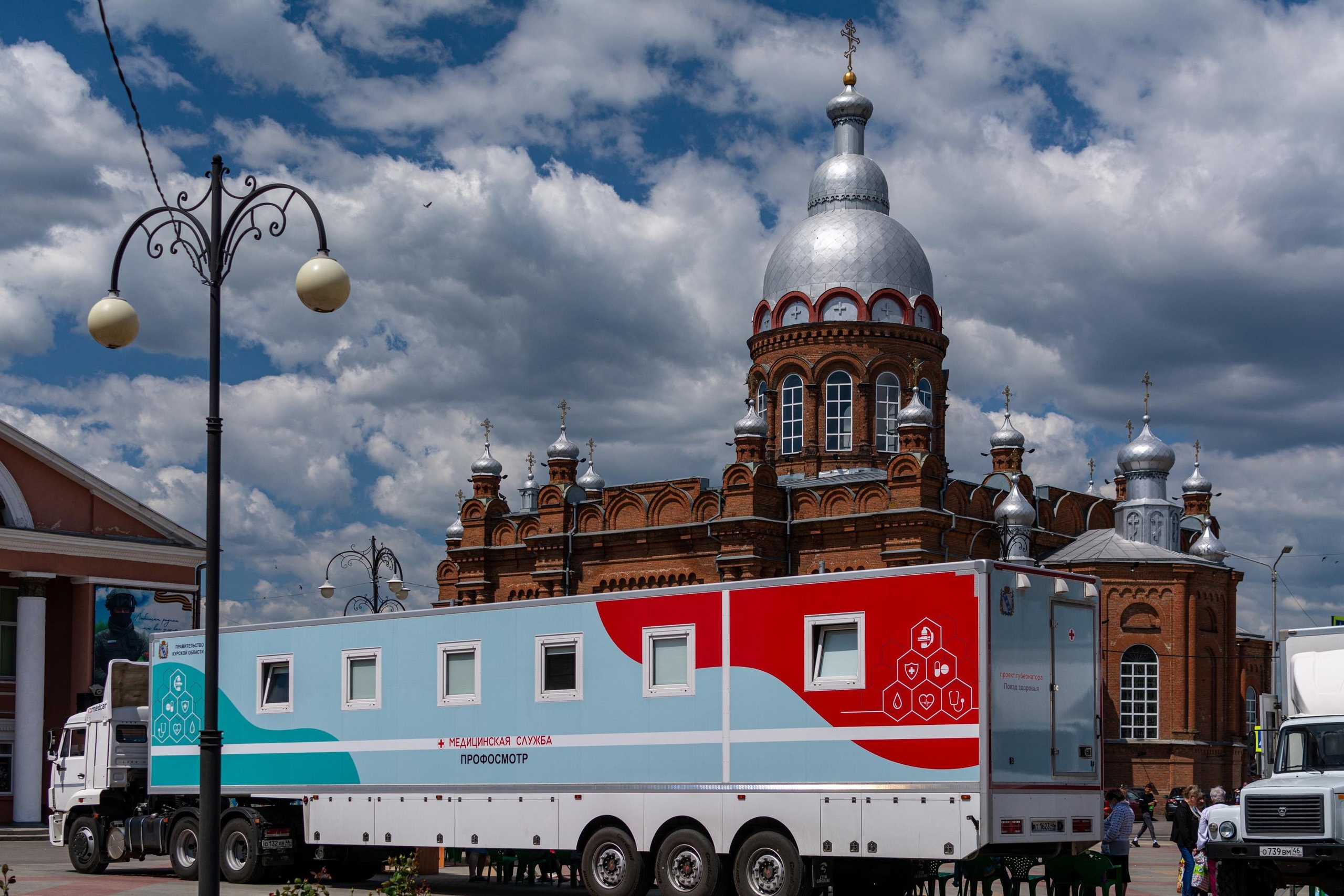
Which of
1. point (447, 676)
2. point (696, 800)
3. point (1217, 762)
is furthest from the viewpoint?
point (1217, 762)

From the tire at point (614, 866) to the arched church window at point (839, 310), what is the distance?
36926mm

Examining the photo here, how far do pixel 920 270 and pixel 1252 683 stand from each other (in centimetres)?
1773

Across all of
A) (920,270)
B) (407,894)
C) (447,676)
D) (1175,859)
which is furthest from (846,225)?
(407,894)

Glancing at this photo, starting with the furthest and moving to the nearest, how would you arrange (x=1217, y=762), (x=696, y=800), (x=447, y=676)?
(x=1217, y=762) → (x=447, y=676) → (x=696, y=800)

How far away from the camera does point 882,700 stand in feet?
54.9

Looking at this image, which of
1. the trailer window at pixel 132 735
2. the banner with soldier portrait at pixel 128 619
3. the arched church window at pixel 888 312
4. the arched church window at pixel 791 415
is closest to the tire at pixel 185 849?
the trailer window at pixel 132 735

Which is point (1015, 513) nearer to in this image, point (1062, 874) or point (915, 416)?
point (915, 416)

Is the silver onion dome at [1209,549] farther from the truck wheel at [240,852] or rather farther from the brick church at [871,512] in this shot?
the truck wheel at [240,852]

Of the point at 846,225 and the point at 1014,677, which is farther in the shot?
the point at 846,225

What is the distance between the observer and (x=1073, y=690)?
17.2 m

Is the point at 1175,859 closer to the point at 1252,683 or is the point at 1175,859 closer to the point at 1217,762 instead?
the point at 1217,762

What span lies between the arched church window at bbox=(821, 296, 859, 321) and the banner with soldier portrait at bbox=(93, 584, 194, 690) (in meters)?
23.0

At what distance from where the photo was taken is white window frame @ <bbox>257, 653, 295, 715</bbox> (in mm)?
22141

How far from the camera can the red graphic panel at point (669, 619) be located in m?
18.2
